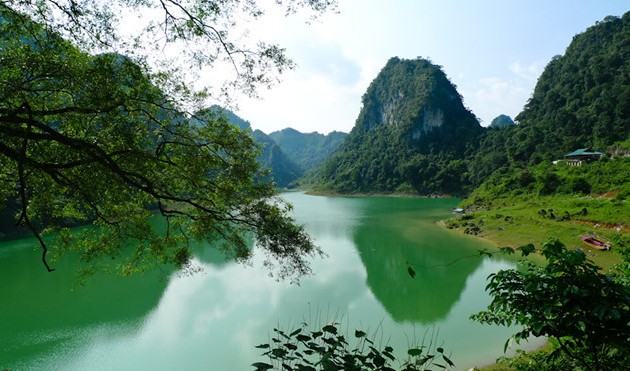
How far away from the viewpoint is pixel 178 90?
530 centimetres

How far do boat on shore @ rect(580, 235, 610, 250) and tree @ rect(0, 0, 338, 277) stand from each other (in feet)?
61.1

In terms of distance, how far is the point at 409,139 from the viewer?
9031 centimetres

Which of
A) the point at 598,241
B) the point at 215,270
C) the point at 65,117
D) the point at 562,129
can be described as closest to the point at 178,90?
the point at 65,117

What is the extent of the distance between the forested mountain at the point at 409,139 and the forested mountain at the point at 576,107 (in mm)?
9107

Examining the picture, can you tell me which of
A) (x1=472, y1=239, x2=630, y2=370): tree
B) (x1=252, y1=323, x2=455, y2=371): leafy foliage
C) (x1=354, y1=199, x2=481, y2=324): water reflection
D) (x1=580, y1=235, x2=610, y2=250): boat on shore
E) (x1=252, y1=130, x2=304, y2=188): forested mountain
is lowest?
(x1=354, y1=199, x2=481, y2=324): water reflection

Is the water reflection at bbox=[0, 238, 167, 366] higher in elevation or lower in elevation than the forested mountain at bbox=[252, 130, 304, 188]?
lower

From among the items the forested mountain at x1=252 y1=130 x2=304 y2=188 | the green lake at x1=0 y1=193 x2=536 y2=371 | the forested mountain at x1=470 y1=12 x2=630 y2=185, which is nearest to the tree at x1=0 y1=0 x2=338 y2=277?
the green lake at x1=0 y1=193 x2=536 y2=371

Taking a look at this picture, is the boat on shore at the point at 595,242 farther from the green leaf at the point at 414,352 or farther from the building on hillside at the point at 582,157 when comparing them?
the building on hillside at the point at 582,157

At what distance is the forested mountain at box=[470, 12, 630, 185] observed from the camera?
44.6 meters

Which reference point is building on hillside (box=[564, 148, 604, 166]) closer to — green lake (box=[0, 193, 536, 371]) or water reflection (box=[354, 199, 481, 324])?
water reflection (box=[354, 199, 481, 324])

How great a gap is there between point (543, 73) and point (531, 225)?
6161cm

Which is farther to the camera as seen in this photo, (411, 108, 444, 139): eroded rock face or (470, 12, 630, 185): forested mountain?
(411, 108, 444, 139): eroded rock face

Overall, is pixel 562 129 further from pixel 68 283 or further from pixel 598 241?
pixel 68 283

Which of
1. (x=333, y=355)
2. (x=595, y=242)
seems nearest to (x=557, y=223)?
(x=595, y=242)
